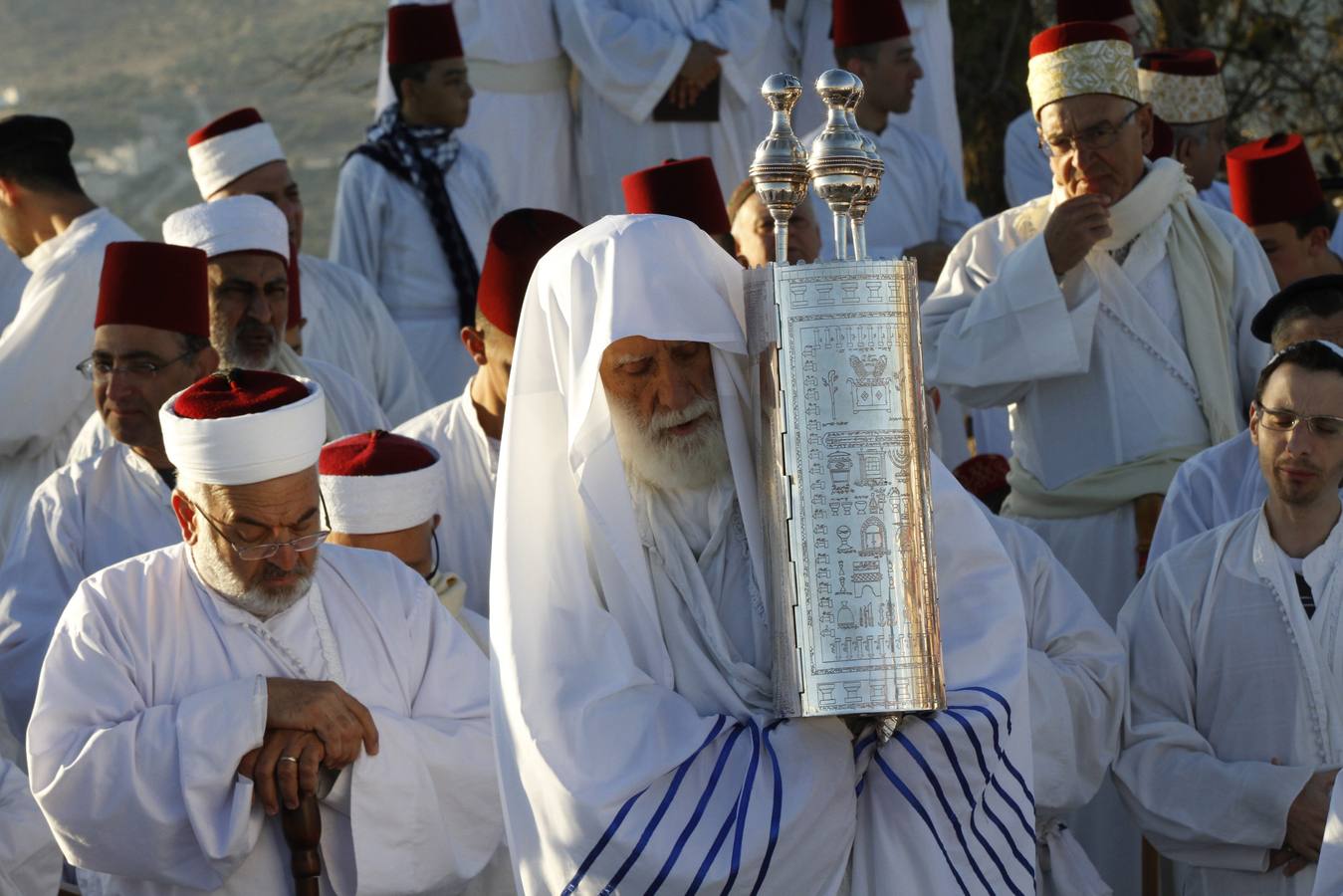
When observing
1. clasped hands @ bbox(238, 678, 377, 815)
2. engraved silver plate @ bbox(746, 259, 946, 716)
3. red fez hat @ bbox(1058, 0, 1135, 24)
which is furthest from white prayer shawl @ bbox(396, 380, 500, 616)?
red fez hat @ bbox(1058, 0, 1135, 24)

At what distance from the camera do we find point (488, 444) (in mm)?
6070

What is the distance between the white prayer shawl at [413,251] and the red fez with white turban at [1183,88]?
9.28 ft

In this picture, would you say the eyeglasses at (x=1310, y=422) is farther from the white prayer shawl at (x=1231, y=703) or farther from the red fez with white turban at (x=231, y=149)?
the red fez with white turban at (x=231, y=149)

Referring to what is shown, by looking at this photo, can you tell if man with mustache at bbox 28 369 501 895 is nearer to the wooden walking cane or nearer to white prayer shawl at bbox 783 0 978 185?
the wooden walking cane

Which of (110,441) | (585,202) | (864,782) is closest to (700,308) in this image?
(864,782)

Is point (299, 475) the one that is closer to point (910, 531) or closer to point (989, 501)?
point (910, 531)

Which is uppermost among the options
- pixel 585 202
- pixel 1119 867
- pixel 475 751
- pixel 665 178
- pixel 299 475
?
pixel 585 202

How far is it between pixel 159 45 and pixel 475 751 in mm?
14483

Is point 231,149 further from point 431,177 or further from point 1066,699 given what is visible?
point 1066,699

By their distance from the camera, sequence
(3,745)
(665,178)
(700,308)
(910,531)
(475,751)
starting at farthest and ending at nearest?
(665,178) < (3,745) < (475,751) < (700,308) < (910,531)

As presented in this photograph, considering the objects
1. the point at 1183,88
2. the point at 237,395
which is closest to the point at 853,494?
the point at 237,395

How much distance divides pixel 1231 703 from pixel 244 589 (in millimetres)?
2437

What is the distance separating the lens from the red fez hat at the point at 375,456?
5.52m

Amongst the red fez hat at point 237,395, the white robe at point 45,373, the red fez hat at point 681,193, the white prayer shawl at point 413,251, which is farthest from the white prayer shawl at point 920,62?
the red fez hat at point 237,395
